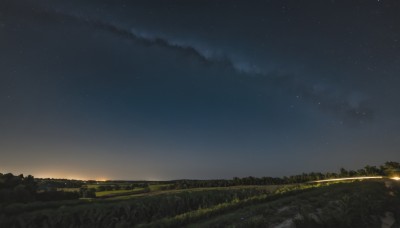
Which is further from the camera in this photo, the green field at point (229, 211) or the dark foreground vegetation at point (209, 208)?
the dark foreground vegetation at point (209, 208)

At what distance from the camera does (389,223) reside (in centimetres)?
2373

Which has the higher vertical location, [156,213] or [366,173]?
[366,173]

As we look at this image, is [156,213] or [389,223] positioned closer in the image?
[389,223]

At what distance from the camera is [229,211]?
28.8 meters

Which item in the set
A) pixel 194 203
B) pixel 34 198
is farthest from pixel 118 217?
pixel 34 198

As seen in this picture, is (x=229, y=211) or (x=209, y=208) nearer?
(x=229, y=211)

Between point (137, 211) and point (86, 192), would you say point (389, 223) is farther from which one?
point (86, 192)

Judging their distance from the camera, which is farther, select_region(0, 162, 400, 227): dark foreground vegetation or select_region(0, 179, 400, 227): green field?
select_region(0, 162, 400, 227): dark foreground vegetation

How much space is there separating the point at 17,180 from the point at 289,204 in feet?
132

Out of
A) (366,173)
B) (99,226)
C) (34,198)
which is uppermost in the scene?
(366,173)

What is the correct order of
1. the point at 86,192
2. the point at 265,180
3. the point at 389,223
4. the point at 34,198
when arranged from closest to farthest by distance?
the point at 389,223 → the point at 34,198 → the point at 86,192 → the point at 265,180

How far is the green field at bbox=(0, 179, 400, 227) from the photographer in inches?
878

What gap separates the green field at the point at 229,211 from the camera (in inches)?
878

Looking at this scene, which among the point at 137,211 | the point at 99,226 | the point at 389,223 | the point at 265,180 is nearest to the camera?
the point at 389,223
